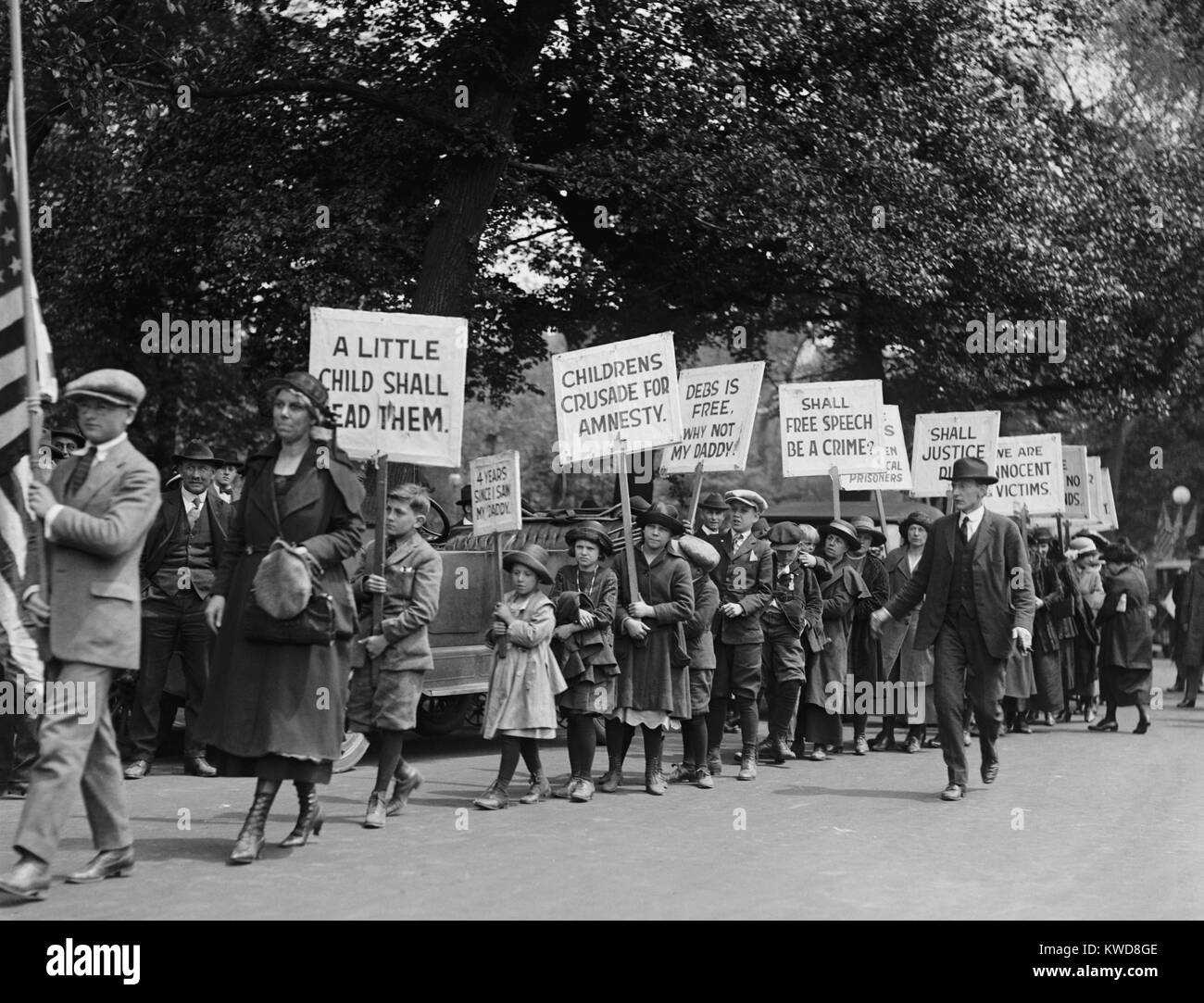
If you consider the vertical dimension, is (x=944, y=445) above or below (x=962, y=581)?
above

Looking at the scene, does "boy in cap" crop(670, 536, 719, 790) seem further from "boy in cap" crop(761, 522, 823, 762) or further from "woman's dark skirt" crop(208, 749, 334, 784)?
"woman's dark skirt" crop(208, 749, 334, 784)

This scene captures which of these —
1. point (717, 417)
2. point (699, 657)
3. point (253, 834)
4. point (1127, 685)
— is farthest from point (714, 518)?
point (253, 834)

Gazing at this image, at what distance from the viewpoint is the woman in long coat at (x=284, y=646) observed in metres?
7.55

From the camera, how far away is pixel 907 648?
14.2 meters

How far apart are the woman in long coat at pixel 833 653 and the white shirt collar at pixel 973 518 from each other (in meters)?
2.19

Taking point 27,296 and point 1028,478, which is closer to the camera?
point 27,296

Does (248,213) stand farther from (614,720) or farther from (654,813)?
(654,813)

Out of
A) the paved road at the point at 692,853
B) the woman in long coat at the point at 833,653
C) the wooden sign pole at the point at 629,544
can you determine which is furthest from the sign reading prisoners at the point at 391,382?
the woman in long coat at the point at 833,653

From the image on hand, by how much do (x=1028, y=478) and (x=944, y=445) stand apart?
4.04 ft

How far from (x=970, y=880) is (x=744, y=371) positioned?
796 centimetres

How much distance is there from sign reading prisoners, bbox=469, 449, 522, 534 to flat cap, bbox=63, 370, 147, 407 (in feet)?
15.8

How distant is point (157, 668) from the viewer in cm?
1118

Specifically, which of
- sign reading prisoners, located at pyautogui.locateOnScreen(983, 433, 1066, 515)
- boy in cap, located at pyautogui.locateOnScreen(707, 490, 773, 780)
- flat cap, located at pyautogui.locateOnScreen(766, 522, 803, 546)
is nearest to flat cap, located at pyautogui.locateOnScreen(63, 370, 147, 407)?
boy in cap, located at pyautogui.locateOnScreen(707, 490, 773, 780)

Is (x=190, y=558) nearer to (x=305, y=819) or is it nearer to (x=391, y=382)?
(x=391, y=382)
